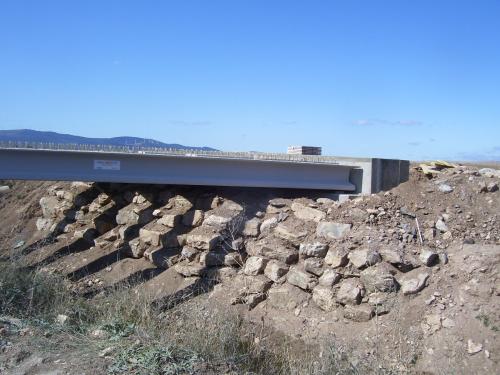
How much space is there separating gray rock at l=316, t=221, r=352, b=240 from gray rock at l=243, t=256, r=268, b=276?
1.54 m

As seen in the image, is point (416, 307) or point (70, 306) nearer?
point (70, 306)

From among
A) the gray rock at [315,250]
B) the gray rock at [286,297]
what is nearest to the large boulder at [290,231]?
the gray rock at [315,250]

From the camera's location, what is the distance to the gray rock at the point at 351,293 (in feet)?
36.0

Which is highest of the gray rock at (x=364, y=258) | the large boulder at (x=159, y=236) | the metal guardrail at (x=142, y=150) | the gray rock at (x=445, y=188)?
the metal guardrail at (x=142, y=150)

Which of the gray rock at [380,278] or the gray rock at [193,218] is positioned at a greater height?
the gray rock at [193,218]

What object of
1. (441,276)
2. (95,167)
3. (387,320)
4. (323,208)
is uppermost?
(95,167)

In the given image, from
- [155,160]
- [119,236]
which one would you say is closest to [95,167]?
[155,160]

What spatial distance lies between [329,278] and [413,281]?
1874 millimetres

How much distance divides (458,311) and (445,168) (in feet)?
22.3

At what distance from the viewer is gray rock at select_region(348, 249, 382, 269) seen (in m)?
11.4

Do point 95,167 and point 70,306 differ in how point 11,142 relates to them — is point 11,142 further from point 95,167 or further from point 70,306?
point 70,306

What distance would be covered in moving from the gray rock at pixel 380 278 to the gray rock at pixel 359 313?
44cm

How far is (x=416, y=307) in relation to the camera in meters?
10.3

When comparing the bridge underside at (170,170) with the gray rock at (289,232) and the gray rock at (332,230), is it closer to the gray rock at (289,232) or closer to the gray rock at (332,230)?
the gray rock at (289,232)
